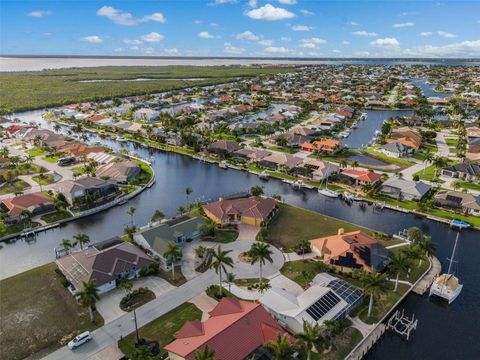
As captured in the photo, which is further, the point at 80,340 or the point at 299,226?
the point at 299,226

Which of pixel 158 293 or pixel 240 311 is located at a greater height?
pixel 240 311

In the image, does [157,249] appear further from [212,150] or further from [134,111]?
[134,111]

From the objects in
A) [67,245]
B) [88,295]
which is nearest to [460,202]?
[88,295]

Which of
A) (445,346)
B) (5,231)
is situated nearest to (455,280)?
(445,346)

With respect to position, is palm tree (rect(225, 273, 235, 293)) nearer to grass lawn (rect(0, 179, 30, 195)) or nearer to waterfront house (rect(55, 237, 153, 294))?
waterfront house (rect(55, 237, 153, 294))

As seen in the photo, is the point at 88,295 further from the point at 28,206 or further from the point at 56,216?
the point at 28,206

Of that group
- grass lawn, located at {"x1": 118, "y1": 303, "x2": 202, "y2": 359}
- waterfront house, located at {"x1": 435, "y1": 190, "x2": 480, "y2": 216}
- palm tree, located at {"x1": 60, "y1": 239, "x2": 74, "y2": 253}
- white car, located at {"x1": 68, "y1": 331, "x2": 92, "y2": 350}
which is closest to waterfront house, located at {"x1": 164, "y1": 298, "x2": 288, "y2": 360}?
grass lawn, located at {"x1": 118, "y1": 303, "x2": 202, "y2": 359}

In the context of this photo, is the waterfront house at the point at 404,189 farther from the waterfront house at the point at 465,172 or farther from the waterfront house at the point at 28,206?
the waterfront house at the point at 28,206
